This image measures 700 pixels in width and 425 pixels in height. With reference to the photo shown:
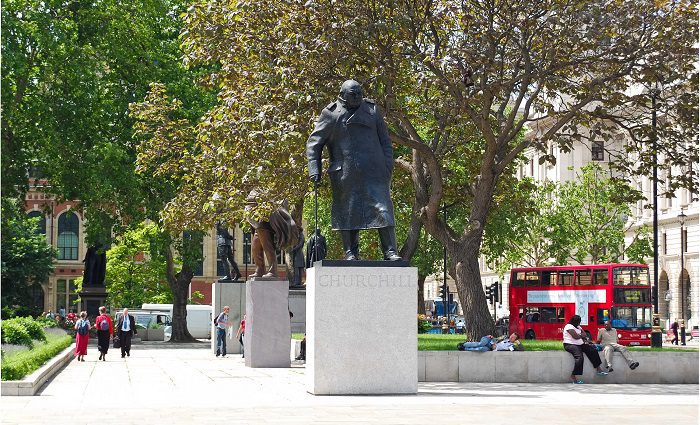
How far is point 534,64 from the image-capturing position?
2420 cm

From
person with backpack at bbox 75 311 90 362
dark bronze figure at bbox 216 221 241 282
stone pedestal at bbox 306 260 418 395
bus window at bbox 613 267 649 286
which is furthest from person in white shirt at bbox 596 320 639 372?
bus window at bbox 613 267 649 286

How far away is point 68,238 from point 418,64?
66.2 metres

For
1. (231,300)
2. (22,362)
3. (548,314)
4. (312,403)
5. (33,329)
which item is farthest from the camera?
(548,314)

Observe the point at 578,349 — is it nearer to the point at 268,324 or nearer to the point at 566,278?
the point at 268,324

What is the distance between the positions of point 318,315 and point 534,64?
9777 millimetres

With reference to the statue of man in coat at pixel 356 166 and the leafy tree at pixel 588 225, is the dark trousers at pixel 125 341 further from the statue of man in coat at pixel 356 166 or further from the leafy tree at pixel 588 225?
the leafy tree at pixel 588 225

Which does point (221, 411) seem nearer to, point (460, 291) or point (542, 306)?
point (460, 291)

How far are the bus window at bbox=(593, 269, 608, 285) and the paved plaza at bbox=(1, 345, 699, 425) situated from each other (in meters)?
26.2

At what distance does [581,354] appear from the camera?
838 inches

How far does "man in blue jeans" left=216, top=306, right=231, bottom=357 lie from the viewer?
33625mm

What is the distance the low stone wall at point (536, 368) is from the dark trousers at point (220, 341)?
13433mm

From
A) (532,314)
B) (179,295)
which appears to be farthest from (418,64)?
(532,314)

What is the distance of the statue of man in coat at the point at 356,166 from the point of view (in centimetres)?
1688

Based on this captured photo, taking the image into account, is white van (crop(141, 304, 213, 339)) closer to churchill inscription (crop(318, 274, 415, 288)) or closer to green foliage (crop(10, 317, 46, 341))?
green foliage (crop(10, 317, 46, 341))
